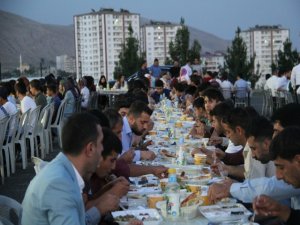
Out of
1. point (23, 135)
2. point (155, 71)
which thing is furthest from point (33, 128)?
point (155, 71)

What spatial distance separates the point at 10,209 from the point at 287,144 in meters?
1.49

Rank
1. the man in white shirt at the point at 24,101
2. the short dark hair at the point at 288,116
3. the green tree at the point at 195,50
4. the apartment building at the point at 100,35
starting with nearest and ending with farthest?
the short dark hair at the point at 288,116 → the man in white shirt at the point at 24,101 → the green tree at the point at 195,50 → the apartment building at the point at 100,35

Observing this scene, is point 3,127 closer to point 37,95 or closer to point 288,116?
point 37,95

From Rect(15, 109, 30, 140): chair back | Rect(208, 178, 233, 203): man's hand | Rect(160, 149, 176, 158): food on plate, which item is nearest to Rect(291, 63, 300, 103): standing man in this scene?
Rect(15, 109, 30, 140): chair back

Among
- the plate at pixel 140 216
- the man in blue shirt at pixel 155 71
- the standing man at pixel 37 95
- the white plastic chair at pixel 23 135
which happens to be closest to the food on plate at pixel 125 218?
the plate at pixel 140 216

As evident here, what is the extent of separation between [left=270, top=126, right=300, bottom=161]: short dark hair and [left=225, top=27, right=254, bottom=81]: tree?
24651 millimetres

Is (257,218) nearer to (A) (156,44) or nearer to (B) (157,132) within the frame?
(B) (157,132)

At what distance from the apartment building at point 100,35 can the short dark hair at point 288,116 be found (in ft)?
169

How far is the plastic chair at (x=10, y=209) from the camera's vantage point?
311cm

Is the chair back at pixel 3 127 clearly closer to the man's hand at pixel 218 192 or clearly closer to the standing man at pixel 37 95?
the standing man at pixel 37 95

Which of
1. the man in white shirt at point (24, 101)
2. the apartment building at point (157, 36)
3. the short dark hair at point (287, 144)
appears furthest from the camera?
the apartment building at point (157, 36)

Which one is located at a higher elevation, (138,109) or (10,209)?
(138,109)

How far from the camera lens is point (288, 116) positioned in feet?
12.5

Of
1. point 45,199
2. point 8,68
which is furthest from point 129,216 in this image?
point 8,68
